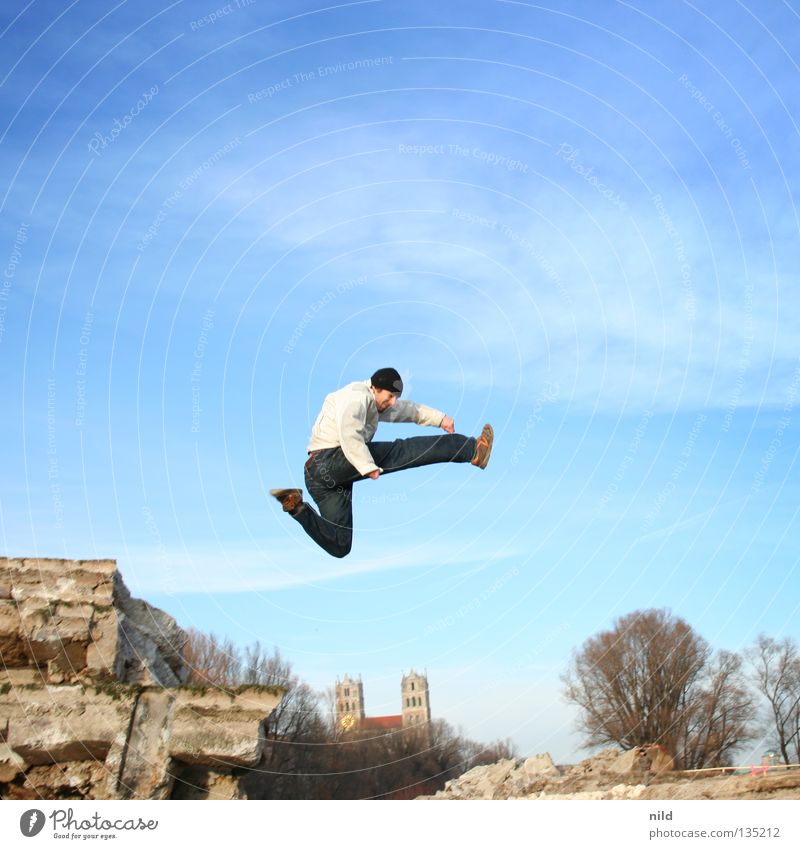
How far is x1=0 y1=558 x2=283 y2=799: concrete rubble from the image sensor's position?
1262 cm

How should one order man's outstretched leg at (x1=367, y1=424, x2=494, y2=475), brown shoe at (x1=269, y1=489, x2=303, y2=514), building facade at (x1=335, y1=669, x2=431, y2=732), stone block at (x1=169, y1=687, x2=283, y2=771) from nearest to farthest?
1. brown shoe at (x1=269, y1=489, x2=303, y2=514)
2. man's outstretched leg at (x1=367, y1=424, x2=494, y2=475)
3. stone block at (x1=169, y1=687, x2=283, y2=771)
4. building facade at (x1=335, y1=669, x2=431, y2=732)

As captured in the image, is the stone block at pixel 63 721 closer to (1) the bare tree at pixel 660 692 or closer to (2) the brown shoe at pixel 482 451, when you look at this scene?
(2) the brown shoe at pixel 482 451

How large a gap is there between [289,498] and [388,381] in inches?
72.6

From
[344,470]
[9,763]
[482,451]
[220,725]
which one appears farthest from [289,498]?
[9,763]

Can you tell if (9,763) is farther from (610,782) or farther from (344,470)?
(610,782)

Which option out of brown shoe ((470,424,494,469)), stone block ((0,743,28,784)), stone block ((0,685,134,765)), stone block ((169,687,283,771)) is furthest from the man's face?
stone block ((0,743,28,784))

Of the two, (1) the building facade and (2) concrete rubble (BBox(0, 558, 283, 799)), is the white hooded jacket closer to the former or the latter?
(2) concrete rubble (BBox(0, 558, 283, 799))

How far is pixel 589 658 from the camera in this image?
3831 centimetres

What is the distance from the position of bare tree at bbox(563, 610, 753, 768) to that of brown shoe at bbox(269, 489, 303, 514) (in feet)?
87.0

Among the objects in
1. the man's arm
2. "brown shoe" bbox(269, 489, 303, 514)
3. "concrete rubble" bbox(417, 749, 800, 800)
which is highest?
the man's arm

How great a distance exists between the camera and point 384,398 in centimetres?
1120

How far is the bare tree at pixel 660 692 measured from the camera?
35188mm

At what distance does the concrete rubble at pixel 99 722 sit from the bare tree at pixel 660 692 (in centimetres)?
2473

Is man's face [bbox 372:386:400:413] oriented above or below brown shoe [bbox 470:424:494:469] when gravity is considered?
above
